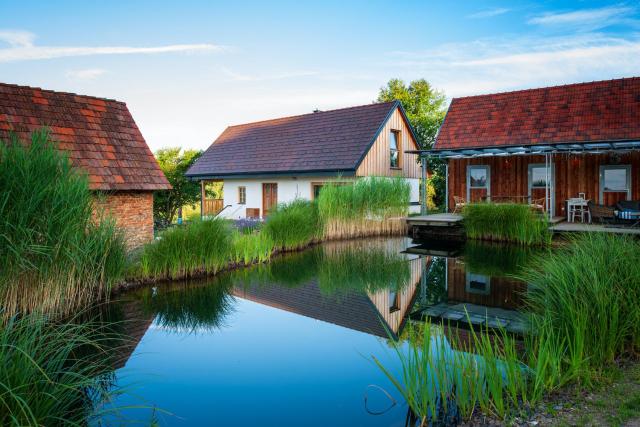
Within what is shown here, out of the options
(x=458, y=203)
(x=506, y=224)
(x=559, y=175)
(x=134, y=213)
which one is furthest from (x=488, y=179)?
(x=134, y=213)

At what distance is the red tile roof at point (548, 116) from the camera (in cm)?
1673

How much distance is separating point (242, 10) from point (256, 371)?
608 inches

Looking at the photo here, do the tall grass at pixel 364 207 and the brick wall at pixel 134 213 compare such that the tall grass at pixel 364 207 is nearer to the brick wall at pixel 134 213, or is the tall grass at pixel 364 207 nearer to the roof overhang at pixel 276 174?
the roof overhang at pixel 276 174

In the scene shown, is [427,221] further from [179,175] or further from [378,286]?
[179,175]

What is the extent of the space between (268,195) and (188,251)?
43.1 ft

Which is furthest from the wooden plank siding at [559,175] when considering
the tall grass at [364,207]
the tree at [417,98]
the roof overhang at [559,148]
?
the tree at [417,98]

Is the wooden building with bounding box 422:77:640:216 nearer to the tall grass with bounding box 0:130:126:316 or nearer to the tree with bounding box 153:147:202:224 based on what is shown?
the tall grass with bounding box 0:130:126:316

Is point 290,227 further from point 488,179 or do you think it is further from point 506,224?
point 488,179

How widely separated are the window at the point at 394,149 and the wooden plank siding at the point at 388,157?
16 centimetres

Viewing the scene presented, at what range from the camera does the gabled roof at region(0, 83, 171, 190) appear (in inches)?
396

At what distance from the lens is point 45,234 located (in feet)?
19.8

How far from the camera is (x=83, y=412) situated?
3.71 metres

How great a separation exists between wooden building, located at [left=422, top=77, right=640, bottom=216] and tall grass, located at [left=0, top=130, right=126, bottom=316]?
42.4 feet

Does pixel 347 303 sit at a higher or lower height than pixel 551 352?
lower
